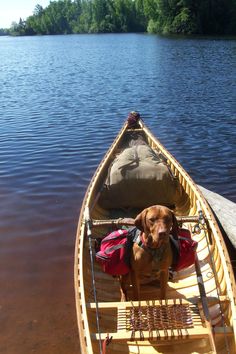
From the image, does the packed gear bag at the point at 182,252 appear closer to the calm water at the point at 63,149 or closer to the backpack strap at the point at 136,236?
the backpack strap at the point at 136,236

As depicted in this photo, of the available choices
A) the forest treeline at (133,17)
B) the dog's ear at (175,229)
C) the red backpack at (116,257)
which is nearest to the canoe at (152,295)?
the red backpack at (116,257)

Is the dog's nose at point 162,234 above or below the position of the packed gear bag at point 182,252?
above

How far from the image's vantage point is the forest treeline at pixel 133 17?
8212cm

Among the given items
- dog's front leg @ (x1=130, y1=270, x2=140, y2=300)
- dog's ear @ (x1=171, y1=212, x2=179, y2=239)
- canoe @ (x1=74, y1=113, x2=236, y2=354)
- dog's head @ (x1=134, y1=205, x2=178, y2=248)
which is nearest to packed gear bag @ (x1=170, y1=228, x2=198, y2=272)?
dog's ear @ (x1=171, y1=212, x2=179, y2=239)

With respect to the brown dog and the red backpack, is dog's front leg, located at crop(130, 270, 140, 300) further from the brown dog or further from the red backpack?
the red backpack

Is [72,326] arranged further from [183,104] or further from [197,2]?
[197,2]

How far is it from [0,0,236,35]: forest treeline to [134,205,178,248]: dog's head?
278 feet

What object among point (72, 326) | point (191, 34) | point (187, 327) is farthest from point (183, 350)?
point (191, 34)

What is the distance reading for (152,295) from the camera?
268 inches

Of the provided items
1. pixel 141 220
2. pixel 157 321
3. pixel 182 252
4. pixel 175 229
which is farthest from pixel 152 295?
pixel 141 220

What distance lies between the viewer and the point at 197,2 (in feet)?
268

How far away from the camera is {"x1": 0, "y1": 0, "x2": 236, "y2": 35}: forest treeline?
8212 cm

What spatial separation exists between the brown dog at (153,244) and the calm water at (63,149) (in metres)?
2.20

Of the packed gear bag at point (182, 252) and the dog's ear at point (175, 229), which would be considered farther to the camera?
the packed gear bag at point (182, 252)
